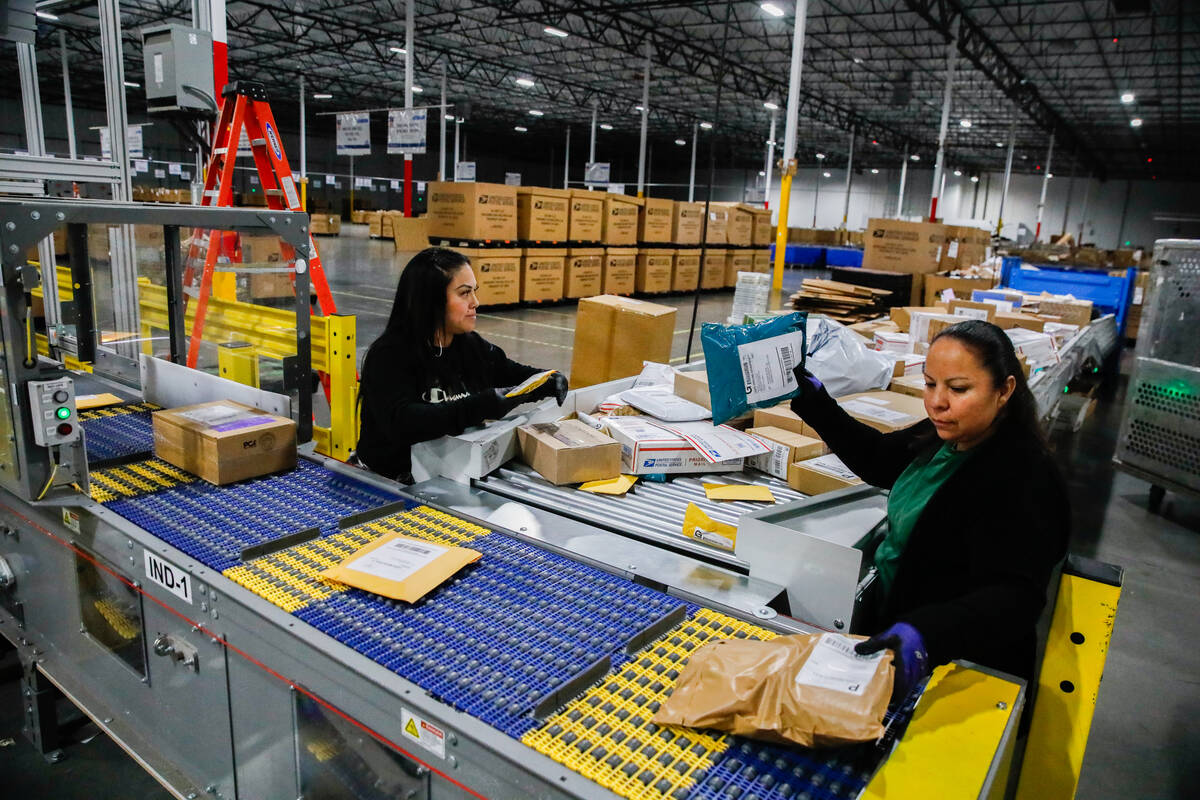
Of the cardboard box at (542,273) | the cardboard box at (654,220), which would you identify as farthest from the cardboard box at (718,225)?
the cardboard box at (542,273)

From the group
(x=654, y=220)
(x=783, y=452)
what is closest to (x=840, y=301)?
(x=783, y=452)

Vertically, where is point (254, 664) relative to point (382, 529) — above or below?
below

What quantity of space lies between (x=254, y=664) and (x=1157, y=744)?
3.22 metres

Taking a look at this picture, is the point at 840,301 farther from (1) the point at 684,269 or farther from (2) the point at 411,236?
(2) the point at 411,236

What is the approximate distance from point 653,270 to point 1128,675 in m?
11.2

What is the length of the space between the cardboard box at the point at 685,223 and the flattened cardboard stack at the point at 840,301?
651 cm

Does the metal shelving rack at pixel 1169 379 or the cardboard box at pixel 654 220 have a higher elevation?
the cardboard box at pixel 654 220

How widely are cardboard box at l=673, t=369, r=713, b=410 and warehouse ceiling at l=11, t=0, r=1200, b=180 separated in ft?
24.5

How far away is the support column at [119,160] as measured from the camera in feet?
12.9

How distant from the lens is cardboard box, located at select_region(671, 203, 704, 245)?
14.2 meters

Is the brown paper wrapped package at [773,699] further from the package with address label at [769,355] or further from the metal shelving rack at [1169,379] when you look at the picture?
the metal shelving rack at [1169,379]

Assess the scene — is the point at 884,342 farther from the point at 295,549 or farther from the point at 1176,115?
the point at 1176,115

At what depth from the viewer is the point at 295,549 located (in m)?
1.83

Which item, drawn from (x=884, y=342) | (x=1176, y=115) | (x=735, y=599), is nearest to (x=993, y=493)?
(x=735, y=599)
